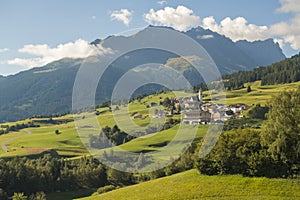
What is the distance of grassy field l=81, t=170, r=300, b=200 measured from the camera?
30.3 meters

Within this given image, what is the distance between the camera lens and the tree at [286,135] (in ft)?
108

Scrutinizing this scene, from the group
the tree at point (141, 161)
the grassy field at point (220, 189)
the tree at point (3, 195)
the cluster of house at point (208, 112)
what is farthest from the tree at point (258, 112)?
the grassy field at point (220, 189)

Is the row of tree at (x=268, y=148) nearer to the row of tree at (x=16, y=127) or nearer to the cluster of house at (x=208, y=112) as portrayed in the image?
the cluster of house at (x=208, y=112)

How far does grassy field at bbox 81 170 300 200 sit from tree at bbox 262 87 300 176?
78.8 inches

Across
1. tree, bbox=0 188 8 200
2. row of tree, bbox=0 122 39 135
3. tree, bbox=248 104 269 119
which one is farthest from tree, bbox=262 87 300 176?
row of tree, bbox=0 122 39 135

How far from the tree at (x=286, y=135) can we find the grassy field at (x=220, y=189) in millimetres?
2002

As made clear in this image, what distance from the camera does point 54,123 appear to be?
198875 millimetres

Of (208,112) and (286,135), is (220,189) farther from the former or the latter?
(208,112)

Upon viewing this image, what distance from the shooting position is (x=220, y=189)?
3256 cm

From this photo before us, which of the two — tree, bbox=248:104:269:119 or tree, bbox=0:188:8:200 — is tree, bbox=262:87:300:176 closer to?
tree, bbox=0:188:8:200

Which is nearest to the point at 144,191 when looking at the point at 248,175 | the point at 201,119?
the point at 248,175

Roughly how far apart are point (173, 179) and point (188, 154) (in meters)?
22.9

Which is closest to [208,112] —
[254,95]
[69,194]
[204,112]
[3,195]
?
[204,112]

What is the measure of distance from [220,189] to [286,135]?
8.25 m
